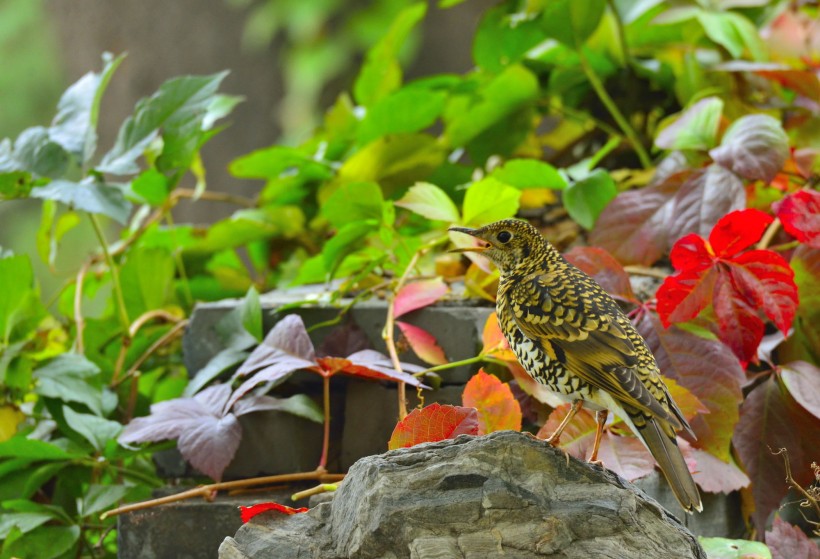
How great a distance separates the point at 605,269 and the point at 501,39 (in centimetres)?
89

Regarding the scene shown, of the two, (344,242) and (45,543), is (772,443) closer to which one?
(344,242)

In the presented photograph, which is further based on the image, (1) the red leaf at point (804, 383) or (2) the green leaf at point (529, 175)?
(2) the green leaf at point (529, 175)

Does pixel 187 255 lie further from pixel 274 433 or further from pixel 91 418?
pixel 274 433

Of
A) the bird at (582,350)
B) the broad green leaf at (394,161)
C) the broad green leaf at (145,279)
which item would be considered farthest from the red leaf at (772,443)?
the broad green leaf at (145,279)

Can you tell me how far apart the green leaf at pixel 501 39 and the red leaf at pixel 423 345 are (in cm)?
91

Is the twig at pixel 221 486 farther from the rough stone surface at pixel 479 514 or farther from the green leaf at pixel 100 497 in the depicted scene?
the rough stone surface at pixel 479 514

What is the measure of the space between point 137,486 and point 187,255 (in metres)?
0.66

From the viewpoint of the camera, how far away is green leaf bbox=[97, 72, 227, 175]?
5.10ft

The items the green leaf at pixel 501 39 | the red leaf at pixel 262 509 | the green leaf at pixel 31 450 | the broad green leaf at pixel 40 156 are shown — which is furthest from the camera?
the green leaf at pixel 501 39

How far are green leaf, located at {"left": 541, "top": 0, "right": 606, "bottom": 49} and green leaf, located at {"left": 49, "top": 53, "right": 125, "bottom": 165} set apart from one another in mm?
837

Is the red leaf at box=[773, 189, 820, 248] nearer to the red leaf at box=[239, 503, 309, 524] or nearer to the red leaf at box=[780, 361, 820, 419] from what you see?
the red leaf at box=[780, 361, 820, 419]

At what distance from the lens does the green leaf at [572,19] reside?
1797mm

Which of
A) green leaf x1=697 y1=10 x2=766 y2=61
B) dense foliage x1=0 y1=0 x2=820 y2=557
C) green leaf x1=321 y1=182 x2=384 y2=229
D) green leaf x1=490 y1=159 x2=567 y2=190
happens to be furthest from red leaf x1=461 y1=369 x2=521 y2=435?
green leaf x1=697 y1=10 x2=766 y2=61

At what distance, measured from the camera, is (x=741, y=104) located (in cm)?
186
